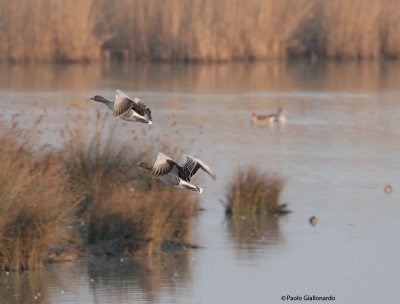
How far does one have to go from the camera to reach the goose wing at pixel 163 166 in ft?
21.9

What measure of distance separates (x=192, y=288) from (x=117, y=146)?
11.7 ft

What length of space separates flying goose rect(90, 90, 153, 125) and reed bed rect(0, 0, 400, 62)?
92.3ft

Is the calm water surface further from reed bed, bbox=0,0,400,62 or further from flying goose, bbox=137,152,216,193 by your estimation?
flying goose, bbox=137,152,216,193

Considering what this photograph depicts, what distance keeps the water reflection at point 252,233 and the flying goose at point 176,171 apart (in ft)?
15.0

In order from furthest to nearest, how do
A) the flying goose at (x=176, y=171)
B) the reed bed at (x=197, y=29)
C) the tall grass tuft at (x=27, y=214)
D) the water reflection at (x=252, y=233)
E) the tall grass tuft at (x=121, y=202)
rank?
the reed bed at (x=197, y=29) → the water reflection at (x=252, y=233) → the tall grass tuft at (x=121, y=202) → the tall grass tuft at (x=27, y=214) → the flying goose at (x=176, y=171)

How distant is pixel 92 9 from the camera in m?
36.6

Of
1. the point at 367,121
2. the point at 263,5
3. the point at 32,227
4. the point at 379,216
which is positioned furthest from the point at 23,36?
the point at 32,227

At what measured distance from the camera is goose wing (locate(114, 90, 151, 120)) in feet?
22.0

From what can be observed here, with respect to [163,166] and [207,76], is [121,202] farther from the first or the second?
[207,76]

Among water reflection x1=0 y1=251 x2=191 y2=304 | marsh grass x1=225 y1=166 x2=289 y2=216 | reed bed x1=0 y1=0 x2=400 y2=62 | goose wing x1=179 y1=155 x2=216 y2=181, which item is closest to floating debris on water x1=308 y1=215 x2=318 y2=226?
marsh grass x1=225 y1=166 x2=289 y2=216

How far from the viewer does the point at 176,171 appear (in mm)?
6773

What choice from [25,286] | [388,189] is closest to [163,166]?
[25,286]

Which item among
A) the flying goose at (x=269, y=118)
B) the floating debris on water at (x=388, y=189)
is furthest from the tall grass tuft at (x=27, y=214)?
the flying goose at (x=269, y=118)

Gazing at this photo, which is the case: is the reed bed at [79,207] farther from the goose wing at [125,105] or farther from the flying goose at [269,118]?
the flying goose at [269,118]
